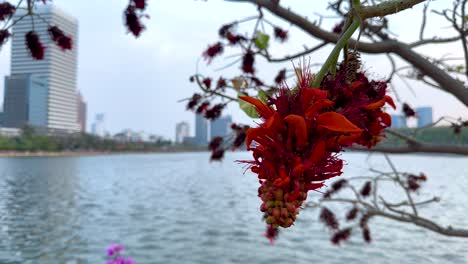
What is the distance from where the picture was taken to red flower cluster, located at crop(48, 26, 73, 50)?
2.95 m

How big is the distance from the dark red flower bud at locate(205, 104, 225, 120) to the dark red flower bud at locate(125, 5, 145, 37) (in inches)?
40.0

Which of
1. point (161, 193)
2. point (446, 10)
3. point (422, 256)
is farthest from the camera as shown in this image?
point (161, 193)

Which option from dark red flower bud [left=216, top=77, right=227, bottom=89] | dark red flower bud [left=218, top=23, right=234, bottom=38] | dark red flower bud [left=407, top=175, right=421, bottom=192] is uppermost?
dark red flower bud [left=218, top=23, right=234, bottom=38]

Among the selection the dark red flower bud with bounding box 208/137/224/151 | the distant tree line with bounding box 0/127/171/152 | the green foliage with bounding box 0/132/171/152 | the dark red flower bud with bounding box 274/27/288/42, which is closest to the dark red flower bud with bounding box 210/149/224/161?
the dark red flower bud with bounding box 208/137/224/151

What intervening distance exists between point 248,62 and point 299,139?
2729 millimetres

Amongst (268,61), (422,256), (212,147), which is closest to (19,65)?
(212,147)

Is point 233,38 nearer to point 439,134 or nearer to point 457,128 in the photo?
point 457,128

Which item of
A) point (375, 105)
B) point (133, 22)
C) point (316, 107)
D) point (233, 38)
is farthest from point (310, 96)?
point (233, 38)

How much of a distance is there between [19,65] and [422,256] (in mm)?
13437

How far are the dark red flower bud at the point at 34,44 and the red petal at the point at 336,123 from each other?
2.75 meters

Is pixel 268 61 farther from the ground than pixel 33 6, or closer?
closer

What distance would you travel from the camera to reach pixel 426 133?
13.9ft

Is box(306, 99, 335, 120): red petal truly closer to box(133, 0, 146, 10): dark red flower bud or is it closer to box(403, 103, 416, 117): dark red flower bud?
box(133, 0, 146, 10): dark red flower bud

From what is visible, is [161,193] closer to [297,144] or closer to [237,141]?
[237,141]
